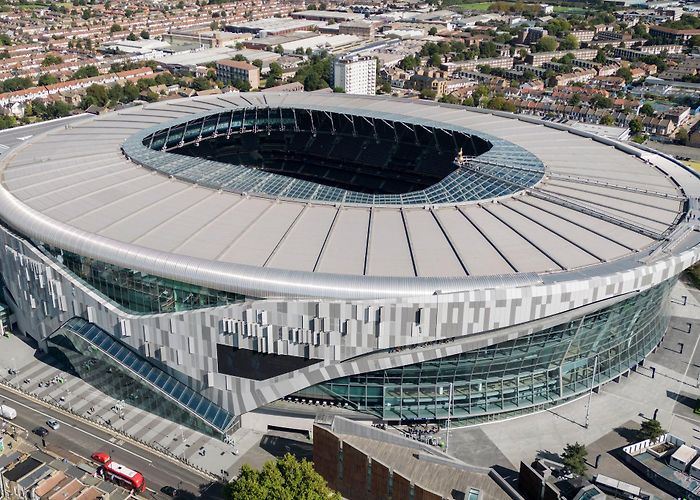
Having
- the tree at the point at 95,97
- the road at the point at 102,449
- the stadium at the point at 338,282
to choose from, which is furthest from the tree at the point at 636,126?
the road at the point at 102,449

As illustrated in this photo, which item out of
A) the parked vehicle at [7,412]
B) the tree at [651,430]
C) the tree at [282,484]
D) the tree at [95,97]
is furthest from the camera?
the tree at [95,97]

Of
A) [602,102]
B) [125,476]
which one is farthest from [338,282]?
[602,102]

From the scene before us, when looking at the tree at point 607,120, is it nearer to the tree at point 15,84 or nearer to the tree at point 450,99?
the tree at point 450,99

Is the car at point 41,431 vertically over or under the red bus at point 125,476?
under

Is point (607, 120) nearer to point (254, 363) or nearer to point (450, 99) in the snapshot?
point (450, 99)

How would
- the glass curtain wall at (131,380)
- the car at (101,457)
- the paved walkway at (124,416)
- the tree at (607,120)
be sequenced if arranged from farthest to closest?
1. the tree at (607,120)
2. the glass curtain wall at (131,380)
3. the paved walkway at (124,416)
4. the car at (101,457)

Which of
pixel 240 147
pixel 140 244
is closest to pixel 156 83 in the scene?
pixel 240 147

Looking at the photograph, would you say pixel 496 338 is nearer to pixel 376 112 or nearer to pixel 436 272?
pixel 436 272
